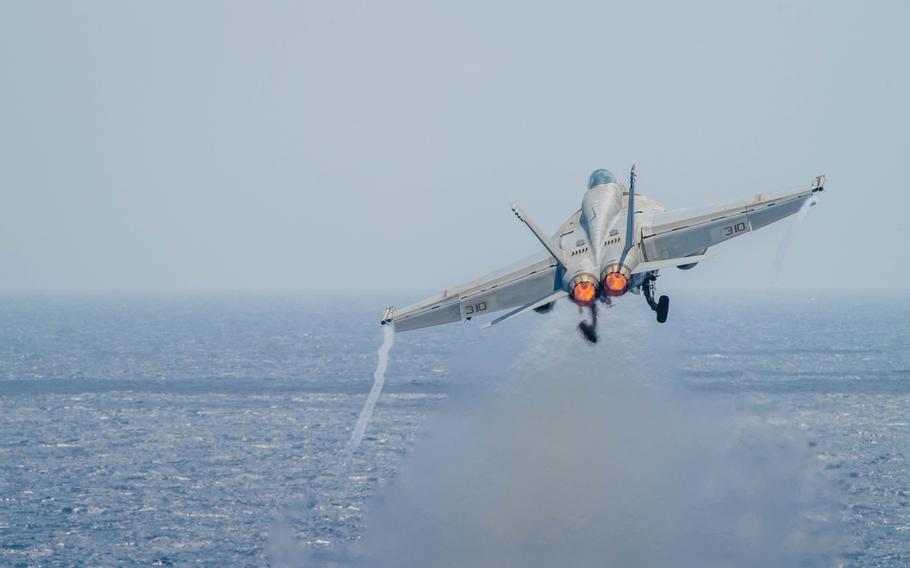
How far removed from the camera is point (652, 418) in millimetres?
109062

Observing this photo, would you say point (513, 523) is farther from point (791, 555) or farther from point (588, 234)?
point (588, 234)

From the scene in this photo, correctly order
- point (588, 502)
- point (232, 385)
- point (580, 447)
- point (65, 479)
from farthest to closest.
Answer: point (232, 385), point (65, 479), point (580, 447), point (588, 502)

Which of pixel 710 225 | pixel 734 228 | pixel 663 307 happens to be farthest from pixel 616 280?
pixel 734 228

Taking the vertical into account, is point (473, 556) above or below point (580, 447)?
below

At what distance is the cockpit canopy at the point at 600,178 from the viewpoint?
5506 cm

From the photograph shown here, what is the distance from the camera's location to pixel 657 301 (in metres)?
48.2

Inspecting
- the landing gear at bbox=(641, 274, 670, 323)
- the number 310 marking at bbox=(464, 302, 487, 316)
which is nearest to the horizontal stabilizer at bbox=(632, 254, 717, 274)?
the landing gear at bbox=(641, 274, 670, 323)

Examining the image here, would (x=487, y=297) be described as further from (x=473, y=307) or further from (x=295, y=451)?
(x=295, y=451)

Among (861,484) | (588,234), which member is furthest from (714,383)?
(588,234)

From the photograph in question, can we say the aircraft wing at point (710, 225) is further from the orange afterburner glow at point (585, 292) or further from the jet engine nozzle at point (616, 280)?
the orange afterburner glow at point (585, 292)

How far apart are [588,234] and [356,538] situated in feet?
191

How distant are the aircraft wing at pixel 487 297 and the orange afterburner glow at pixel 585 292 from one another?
364 cm

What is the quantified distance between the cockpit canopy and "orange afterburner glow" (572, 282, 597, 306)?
12.1m

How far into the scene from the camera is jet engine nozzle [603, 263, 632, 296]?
1740 inches
